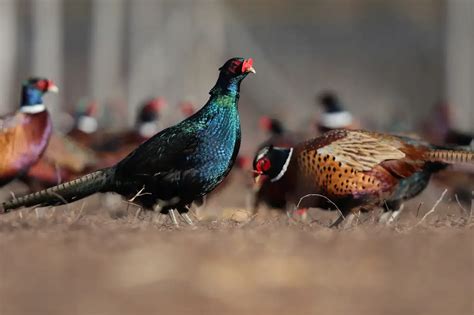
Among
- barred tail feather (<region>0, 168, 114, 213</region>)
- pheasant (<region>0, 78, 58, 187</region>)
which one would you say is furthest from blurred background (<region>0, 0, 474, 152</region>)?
barred tail feather (<region>0, 168, 114, 213</region>)

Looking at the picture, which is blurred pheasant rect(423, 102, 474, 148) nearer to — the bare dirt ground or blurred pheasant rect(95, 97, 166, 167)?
blurred pheasant rect(95, 97, 166, 167)

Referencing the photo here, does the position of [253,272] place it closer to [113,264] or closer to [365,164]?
[113,264]

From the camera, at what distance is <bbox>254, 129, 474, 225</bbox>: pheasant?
685 centimetres

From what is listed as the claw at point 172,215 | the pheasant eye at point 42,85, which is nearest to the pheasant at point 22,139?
the pheasant eye at point 42,85

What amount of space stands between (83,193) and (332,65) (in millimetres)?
33086

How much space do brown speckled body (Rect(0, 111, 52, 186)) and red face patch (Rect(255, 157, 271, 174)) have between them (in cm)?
172

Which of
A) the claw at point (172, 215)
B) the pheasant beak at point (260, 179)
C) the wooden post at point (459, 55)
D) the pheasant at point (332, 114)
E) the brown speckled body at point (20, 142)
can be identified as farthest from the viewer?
the wooden post at point (459, 55)

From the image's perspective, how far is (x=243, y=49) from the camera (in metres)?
32.1

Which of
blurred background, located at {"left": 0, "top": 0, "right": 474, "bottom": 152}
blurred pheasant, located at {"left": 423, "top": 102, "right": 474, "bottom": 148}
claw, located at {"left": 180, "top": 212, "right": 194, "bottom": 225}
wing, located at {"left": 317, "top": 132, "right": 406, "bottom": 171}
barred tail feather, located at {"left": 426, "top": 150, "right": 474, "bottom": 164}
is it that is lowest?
blurred background, located at {"left": 0, "top": 0, "right": 474, "bottom": 152}

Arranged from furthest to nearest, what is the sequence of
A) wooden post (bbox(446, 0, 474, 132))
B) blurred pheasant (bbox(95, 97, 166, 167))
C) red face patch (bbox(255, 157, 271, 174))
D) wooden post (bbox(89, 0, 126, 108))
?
wooden post (bbox(89, 0, 126, 108)) < wooden post (bbox(446, 0, 474, 132)) < blurred pheasant (bbox(95, 97, 166, 167)) < red face patch (bbox(255, 157, 271, 174))

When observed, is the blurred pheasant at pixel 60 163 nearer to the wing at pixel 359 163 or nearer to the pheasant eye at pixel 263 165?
the pheasant eye at pixel 263 165

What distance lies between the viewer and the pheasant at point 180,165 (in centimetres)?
647

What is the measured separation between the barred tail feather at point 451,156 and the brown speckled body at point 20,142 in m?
2.94

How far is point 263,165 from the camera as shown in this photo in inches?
292
